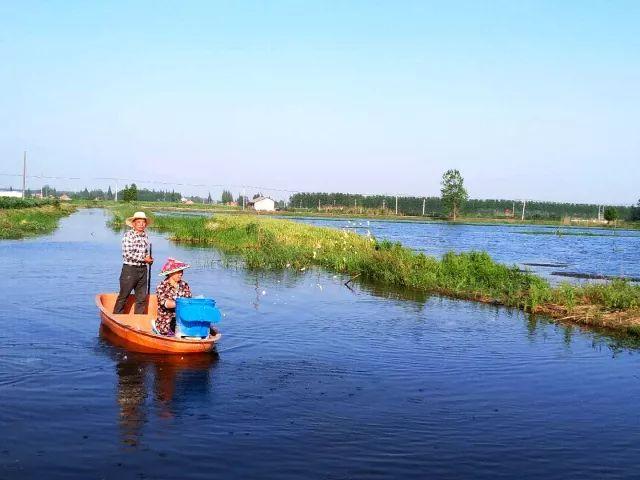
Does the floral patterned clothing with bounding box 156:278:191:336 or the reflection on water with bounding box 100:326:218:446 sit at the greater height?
the floral patterned clothing with bounding box 156:278:191:336

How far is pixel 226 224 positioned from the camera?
3831 cm

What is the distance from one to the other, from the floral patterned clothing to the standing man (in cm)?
131

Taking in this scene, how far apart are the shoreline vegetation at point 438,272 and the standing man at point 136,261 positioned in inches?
362

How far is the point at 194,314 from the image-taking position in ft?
32.0

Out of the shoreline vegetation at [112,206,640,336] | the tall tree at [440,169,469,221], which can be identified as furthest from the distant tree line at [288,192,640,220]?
the shoreline vegetation at [112,206,640,336]

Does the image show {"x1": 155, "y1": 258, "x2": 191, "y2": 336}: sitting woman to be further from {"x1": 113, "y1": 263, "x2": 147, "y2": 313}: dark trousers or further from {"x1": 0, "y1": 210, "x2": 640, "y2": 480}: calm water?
{"x1": 113, "y1": 263, "x2": 147, "y2": 313}: dark trousers

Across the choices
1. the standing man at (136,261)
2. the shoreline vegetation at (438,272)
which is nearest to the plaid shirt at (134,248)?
the standing man at (136,261)

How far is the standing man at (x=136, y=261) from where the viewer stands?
37.5 feet

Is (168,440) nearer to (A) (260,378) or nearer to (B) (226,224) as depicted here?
(A) (260,378)

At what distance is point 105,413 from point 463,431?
388 centimetres

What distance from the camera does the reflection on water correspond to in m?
7.46

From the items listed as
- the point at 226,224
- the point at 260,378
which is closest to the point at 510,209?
the point at 226,224

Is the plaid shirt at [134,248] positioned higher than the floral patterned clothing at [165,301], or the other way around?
the plaid shirt at [134,248]

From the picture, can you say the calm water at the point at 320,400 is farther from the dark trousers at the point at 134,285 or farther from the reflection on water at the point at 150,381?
the dark trousers at the point at 134,285
